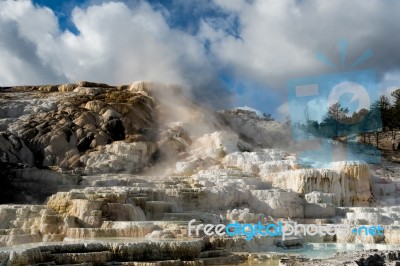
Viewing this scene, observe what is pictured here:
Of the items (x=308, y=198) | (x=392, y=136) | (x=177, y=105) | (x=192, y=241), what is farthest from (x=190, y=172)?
(x=392, y=136)

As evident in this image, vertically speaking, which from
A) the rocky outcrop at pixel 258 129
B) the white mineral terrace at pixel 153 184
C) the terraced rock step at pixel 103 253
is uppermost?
the rocky outcrop at pixel 258 129

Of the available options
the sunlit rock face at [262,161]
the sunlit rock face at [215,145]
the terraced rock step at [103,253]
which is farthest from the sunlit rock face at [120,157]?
the terraced rock step at [103,253]

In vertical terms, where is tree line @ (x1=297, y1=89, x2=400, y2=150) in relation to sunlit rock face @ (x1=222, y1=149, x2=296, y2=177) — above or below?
above

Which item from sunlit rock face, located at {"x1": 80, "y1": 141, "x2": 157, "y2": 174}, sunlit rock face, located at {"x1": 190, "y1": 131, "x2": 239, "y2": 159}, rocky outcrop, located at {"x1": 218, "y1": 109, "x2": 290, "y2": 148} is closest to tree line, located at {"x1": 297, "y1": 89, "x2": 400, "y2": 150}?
rocky outcrop, located at {"x1": 218, "y1": 109, "x2": 290, "y2": 148}

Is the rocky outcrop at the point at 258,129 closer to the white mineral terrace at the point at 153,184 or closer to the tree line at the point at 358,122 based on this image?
the white mineral terrace at the point at 153,184

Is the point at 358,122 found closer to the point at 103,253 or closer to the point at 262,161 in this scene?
the point at 262,161

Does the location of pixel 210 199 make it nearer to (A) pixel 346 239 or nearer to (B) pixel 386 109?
(A) pixel 346 239

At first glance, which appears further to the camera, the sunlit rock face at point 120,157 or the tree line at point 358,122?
the tree line at point 358,122

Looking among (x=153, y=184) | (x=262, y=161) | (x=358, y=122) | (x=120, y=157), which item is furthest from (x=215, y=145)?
(x=358, y=122)

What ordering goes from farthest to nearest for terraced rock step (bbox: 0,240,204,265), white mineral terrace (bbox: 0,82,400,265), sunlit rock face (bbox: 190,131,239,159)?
sunlit rock face (bbox: 190,131,239,159) → white mineral terrace (bbox: 0,82,400,265) → terraced rock step (bbox: 0,240,204,265)

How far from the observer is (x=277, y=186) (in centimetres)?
2361

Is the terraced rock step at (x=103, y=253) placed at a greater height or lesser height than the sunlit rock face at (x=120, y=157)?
lesser

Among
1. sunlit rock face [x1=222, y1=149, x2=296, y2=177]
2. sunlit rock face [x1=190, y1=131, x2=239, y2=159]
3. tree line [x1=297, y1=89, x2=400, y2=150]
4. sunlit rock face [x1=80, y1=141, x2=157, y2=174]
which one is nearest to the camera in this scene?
sunlit rock face [x1=222, y1=149, x2=296, y2=177]

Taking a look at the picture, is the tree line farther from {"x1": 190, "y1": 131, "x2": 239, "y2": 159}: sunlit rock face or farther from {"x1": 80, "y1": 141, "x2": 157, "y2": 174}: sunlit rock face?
{"x1": 80, "y1": 141, "x2": 157, "y2": 174}: sunlit rock face
